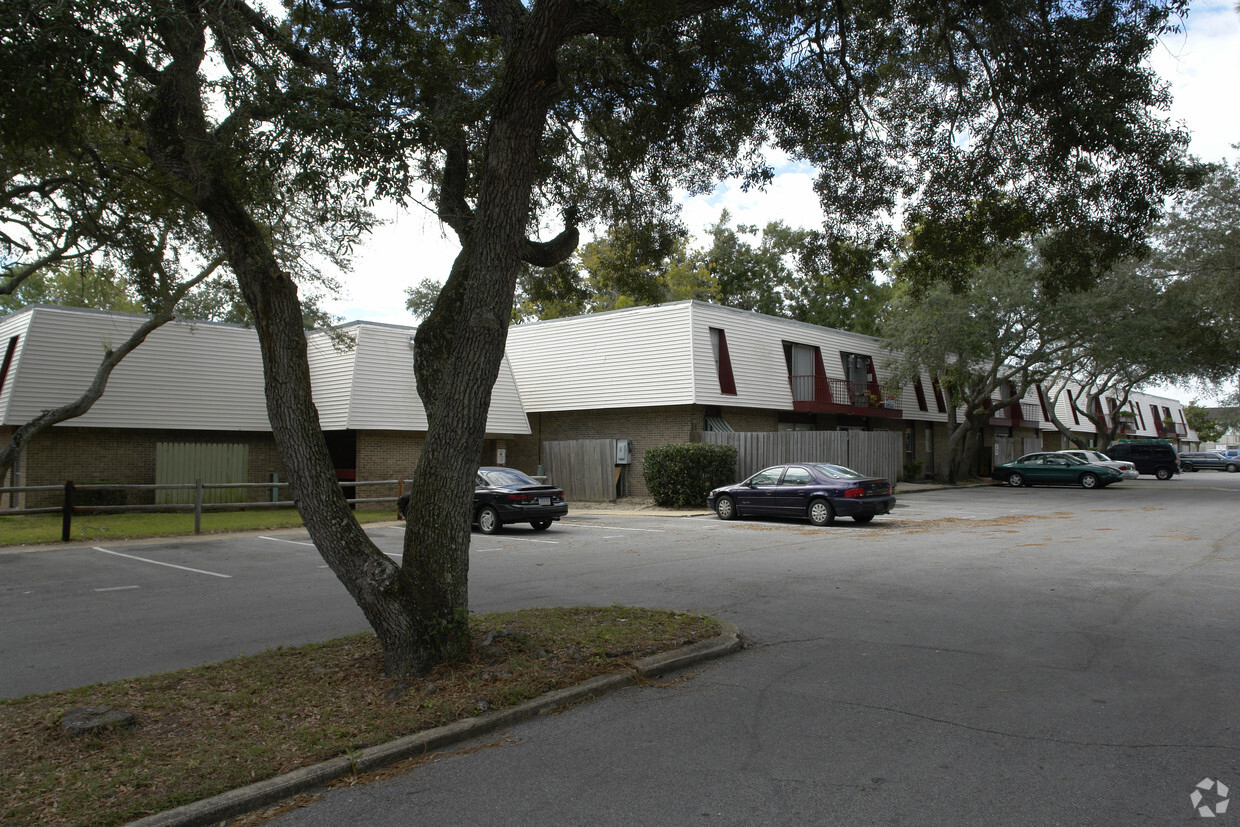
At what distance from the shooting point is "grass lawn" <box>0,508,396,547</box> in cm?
1719

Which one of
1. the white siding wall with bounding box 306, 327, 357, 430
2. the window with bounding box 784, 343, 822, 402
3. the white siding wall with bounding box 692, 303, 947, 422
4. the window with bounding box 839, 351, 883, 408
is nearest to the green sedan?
the white siding wall with bounding box 692, 303, 947, 422

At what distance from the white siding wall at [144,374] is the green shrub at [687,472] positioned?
11214 millimetres

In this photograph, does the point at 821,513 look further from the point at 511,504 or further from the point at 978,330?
the point at 978,330

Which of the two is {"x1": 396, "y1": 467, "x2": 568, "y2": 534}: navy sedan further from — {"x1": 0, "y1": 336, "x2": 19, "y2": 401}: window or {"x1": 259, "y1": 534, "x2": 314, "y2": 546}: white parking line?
{"x1": 0, "y1": 336, "x2": 19, "y2": 401}: window

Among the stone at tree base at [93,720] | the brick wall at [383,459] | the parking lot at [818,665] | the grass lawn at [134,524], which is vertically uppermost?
the brick wall at [383,459]

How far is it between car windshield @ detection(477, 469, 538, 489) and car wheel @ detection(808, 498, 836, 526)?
250 inches

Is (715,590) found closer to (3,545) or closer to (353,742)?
(353,742)

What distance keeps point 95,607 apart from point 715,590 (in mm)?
7209

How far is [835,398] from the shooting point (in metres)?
33.3

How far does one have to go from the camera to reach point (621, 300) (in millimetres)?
47375

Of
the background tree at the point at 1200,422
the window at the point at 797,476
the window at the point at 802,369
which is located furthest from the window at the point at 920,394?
the background tree at the point at 1200,422

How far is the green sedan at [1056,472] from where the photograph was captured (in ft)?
113

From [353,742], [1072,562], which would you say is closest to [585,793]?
[353,742]

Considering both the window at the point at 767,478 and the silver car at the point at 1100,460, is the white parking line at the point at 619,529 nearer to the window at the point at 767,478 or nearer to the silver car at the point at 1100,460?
the window at the point at 767,478
